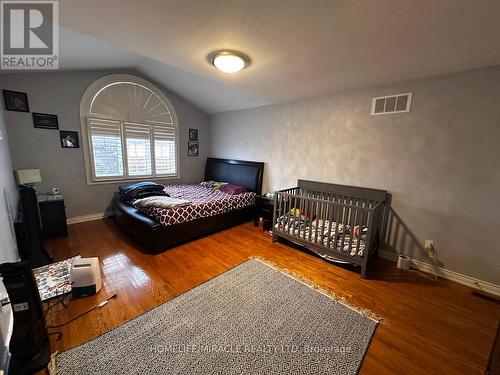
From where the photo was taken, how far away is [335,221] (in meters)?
2.90

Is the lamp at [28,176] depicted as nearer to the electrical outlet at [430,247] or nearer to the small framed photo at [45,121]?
the small framed photo at [45,121]

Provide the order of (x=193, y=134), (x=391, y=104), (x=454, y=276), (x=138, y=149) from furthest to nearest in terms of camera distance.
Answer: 1. (x=193, y=134)
2. (x=138, y=149)
3. (x=391, y=104)
4. (x=454, y=276)

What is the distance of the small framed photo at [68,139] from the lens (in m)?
3.42

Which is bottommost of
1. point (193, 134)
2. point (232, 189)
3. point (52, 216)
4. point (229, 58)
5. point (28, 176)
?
point (52, 216)

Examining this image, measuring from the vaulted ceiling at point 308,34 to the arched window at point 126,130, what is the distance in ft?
3.49

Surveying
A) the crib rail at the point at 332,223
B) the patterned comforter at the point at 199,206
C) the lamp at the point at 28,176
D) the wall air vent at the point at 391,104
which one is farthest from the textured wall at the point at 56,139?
the wall air vent at the point at 391,104

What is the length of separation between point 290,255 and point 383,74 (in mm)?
2550

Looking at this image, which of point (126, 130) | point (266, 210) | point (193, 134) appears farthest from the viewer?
point (193, 134)

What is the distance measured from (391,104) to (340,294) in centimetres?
243

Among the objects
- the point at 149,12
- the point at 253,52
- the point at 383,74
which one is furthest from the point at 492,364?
the point at 149,12

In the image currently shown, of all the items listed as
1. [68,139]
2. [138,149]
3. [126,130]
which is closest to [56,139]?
[68,139]

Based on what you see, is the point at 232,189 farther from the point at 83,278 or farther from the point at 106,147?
the point at 83,278

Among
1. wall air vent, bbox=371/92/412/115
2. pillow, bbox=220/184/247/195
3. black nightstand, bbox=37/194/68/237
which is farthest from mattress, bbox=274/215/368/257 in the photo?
black nightstand, bbox=37/194/68/237

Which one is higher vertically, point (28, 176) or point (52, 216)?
point (28, 176)
